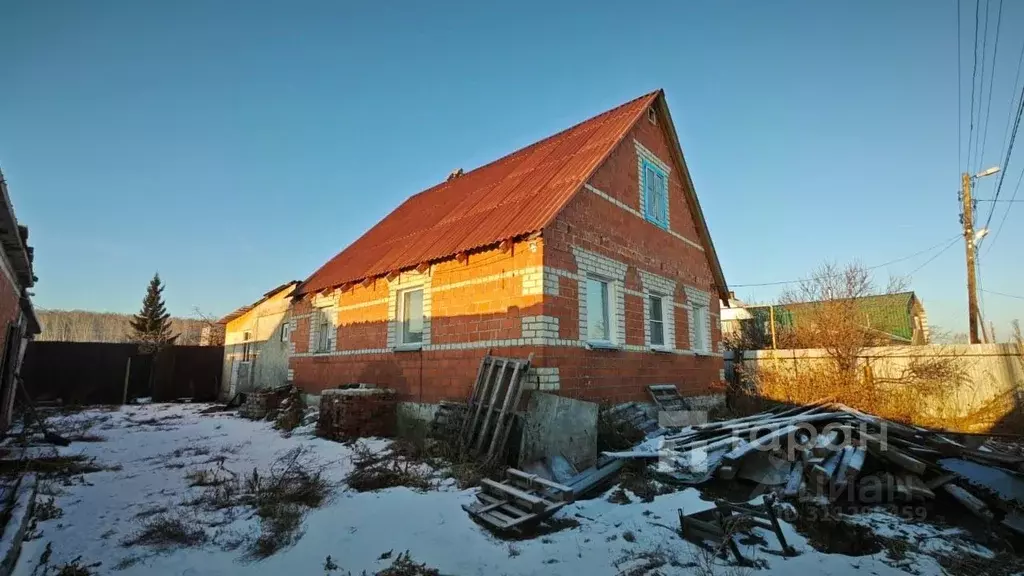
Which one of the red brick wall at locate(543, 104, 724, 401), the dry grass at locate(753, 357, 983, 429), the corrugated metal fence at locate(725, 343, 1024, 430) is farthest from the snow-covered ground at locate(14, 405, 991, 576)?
the corrugated metal fence at locate(725, 343, 1024, 430)

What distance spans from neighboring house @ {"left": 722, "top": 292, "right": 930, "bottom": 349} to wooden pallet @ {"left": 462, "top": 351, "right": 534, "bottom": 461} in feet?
46.2

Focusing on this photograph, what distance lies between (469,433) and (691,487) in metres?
3.46

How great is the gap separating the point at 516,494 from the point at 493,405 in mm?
2388

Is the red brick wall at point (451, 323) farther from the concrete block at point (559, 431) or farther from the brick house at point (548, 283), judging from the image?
the concrete block at point (559, 431)

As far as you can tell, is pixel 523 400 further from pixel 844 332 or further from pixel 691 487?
pixel 844 332

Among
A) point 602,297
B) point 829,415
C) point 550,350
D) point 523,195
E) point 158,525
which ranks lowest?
point 158,525

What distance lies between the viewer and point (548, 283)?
334 inches

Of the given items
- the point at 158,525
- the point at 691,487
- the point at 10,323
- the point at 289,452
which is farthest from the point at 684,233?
the point at 10,323

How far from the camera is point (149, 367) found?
20.5m

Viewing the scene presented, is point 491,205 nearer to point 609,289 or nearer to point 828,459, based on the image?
point 609,289

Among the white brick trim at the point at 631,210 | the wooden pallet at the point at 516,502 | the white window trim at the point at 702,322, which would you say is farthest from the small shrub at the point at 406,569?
the white window trim at the point at 702,322

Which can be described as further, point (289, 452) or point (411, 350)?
point (411, 350)

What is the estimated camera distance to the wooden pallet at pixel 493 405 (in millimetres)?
7599

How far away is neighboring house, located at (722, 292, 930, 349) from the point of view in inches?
783
